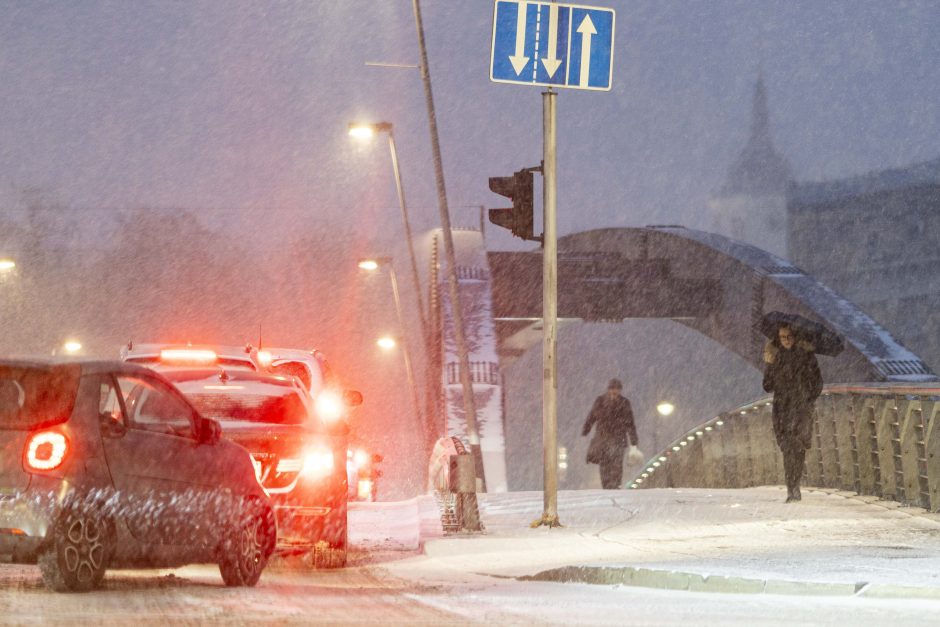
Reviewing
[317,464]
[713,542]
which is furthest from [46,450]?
[713,542]

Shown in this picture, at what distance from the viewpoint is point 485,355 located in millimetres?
44094

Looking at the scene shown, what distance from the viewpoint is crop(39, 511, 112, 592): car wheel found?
26.3ft

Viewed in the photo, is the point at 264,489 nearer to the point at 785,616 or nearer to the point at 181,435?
the point at 181,435

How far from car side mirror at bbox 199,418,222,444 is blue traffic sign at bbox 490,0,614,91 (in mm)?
6071

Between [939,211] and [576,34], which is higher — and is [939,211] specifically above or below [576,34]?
above

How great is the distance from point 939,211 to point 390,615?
102306mm

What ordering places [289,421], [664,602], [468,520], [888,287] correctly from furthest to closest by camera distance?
[888,287] → [468,520] → [289,421] → [664,602]

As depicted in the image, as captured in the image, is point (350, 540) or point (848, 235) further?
point (848, 235)

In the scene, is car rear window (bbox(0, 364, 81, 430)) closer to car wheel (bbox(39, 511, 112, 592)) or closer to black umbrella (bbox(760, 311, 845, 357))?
car wheel (bbox(39, 511, 112, 592))

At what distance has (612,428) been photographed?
22.9m

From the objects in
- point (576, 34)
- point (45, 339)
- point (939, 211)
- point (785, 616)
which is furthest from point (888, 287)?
point (785, 616)

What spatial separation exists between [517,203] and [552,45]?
5.02 feet

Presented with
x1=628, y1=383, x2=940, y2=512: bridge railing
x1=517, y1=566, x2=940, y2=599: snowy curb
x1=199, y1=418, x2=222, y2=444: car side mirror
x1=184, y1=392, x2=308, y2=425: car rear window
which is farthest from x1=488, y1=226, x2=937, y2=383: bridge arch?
x1=199, y1=418, x2=222, y2=444: car side mirror

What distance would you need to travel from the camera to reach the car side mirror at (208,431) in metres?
9.38
